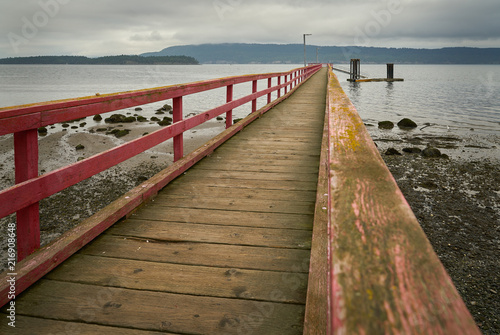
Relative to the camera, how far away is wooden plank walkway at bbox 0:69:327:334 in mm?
1770

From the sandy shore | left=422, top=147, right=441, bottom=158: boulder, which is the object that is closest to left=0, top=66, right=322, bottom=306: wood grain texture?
the sandy shore

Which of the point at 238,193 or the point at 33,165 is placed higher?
the point at 33,165

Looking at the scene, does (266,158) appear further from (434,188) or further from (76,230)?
(434,188)

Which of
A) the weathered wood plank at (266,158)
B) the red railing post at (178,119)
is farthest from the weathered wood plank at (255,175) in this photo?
the weathered wood plank at (266,158)

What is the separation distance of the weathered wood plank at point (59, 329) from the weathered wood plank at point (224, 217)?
1289mm

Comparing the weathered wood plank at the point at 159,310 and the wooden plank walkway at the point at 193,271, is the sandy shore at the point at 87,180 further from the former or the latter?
the weathered wood plank at the point at 159,310

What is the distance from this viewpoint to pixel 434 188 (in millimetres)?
7949

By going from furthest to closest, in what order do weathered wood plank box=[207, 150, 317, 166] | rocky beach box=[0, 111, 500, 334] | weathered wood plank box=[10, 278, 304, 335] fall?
weathered wood plank box=[207, 150, 317, 166] < rocky beach box=[0, 111, 500, 334] < weathered wood plank box=[10, 278, 304, 335]

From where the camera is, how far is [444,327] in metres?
→ 0.59

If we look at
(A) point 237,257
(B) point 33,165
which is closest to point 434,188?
(A) point 237,257

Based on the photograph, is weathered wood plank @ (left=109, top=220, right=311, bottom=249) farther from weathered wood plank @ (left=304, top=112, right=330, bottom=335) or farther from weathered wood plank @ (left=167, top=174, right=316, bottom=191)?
weathered wood plank @ (left=167, top=174, right=316, bottom=191)

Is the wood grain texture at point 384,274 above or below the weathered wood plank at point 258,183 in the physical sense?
above

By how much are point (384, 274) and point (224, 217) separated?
242cm

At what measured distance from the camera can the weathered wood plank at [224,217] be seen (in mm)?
2926
